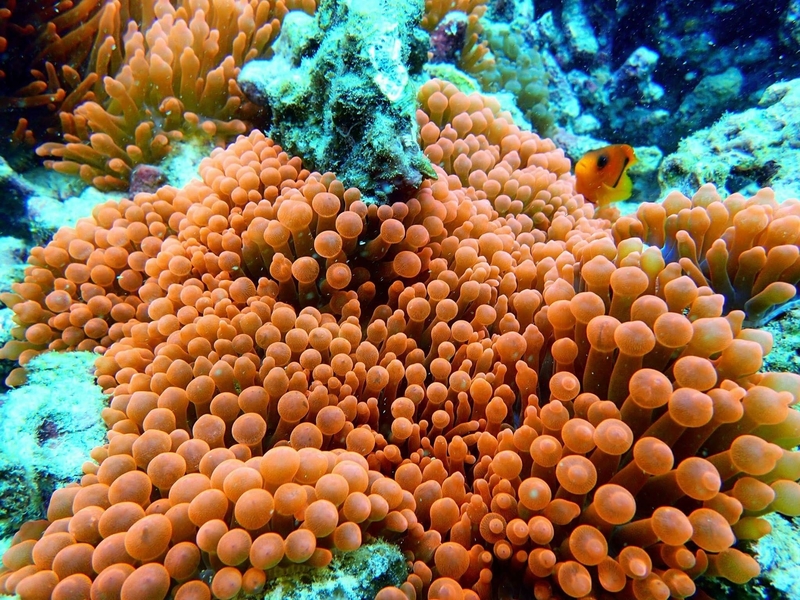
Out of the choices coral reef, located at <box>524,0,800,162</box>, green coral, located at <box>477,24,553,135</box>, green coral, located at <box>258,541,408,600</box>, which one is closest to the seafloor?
green coral, located at <box>258,541,408,600</box>

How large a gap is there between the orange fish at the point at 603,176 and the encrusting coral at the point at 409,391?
100cm

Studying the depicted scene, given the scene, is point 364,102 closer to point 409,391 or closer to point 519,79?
point 409,391

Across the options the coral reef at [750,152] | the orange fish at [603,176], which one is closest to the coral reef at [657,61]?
the coral reef at [750,152]

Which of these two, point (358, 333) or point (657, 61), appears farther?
point (657, 61)

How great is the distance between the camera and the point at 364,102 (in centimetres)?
225

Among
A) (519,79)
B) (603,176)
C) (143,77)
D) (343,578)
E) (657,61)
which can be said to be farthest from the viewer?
(657,61)

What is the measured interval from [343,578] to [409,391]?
74 centimetres

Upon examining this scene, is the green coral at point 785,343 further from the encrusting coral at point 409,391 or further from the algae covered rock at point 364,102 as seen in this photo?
the algae covered rock at point 364,102

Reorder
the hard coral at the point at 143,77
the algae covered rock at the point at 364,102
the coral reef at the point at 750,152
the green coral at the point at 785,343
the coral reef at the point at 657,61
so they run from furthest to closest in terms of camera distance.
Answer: the coral reef at the point at 657,61 → the coral reef at the point at 750,152 → the hard coral at the point at 143,77 → the algae covered rock at the point at 364,102 → the green coral at the point at 785,343

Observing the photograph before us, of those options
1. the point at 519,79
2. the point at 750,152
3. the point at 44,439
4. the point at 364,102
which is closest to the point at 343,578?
the point at 44,439

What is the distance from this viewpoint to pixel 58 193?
11.9ft

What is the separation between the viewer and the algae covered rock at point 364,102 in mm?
2244

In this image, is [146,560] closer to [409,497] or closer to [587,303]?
[409,497]

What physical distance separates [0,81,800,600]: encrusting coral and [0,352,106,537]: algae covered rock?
0.61ft
